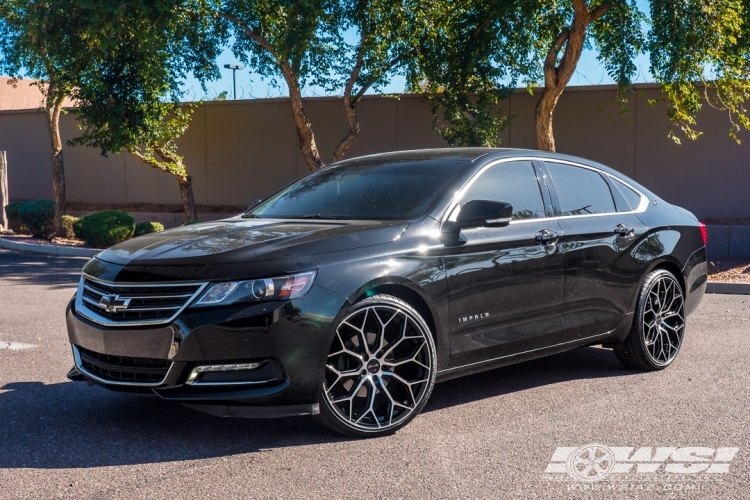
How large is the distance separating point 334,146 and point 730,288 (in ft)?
32.6

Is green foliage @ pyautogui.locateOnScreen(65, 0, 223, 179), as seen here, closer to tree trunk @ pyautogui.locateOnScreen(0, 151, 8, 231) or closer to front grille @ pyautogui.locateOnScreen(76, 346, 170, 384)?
tree trunk @ pyautogui.locateOnScreen(0, 151, 8, 231)

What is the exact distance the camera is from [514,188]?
5918 mm

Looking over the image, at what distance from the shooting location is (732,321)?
Result: 896 centimetres

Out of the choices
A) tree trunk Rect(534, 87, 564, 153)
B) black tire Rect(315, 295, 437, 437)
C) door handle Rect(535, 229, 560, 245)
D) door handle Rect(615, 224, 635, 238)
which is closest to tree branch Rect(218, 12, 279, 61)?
tree trunk Rect(534, 87, 564, 153)

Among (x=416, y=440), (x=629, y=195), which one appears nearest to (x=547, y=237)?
(x=629, y=195)

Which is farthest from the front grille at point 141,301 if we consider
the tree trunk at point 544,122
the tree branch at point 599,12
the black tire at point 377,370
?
the tree trunk at point 544,122

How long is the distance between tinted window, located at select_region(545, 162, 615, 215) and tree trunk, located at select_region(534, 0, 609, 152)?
288 inches

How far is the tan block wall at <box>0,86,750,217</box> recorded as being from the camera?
15414mm

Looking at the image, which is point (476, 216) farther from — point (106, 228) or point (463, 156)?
point (106, 228)

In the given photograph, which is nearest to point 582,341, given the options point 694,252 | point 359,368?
point 694,252

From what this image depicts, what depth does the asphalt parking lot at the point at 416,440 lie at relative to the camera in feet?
13.4

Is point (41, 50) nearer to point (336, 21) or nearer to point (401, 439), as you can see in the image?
point (336, 21)

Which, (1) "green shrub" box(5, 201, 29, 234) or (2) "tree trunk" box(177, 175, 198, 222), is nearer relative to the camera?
(1) "green shrub" box(5, 201, 29, 234)

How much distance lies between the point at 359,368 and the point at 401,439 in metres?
0.47
